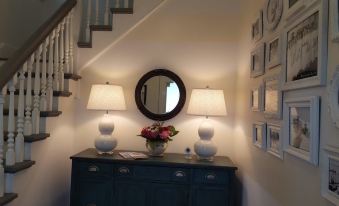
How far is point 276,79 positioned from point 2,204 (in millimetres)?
1833

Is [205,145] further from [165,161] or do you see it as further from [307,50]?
[307,50]

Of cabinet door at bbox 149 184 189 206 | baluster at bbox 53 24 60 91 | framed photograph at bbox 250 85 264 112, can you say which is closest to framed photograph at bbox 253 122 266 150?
framed photograph at bbox 250 85 264 112

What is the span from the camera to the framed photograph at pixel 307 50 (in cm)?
111

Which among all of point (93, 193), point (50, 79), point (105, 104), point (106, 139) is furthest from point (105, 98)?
point (93, 193)

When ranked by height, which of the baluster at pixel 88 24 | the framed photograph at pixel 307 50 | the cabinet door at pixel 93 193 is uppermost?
the baluster at pixel 88 24

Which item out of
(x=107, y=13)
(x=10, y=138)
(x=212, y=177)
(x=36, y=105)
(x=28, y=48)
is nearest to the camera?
(x=10, y=138)

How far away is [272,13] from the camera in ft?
5.79

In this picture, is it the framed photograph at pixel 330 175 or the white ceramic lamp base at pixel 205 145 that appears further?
the white ceramic lamp base at pixel 205 145

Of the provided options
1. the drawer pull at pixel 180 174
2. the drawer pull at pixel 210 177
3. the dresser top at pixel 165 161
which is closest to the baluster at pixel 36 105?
the dresser top at pixel 165 161

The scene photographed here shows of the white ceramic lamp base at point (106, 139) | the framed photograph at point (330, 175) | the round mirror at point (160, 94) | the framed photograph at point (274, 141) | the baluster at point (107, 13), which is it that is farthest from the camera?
the baluster at point (107, 13)

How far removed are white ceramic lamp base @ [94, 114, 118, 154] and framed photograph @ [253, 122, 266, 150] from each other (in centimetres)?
129

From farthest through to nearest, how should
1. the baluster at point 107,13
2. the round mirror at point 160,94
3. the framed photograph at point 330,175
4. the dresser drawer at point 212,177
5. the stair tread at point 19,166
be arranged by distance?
the baluster at point 107,13
the round mirror at point 160,94
the dresser drawer at point 212,177
the stair tread at point 19,166
the framed photograph at point 330,175

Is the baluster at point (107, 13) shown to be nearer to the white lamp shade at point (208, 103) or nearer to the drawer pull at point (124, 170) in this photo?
the white lamp shade at point (208, 103)

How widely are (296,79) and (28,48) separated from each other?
183 cm
